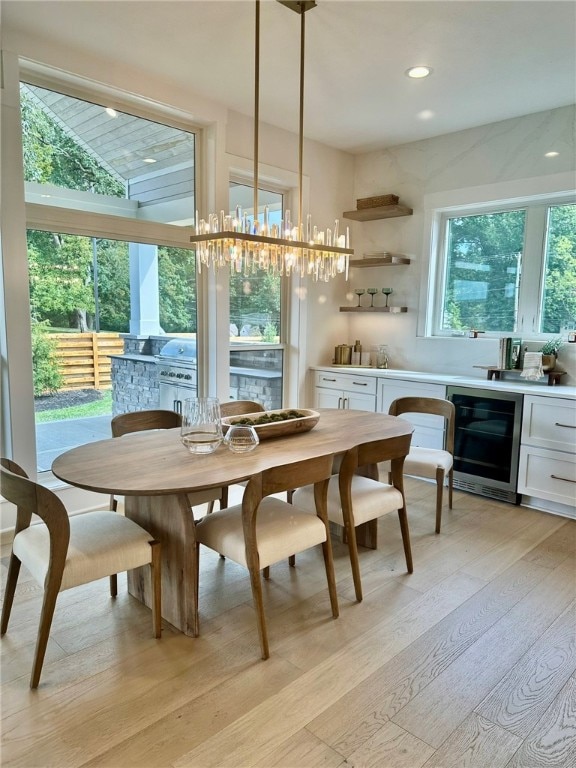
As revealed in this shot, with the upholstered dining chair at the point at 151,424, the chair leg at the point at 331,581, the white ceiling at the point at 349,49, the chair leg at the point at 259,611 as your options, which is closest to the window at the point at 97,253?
the white ceiling at the point at 349,49

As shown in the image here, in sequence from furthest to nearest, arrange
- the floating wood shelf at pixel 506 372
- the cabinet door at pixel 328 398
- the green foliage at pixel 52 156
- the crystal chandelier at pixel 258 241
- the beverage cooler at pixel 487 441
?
the cabinet door at pixel 328 398 → the floating wood shelf at pixel 506 372 → the beverage cooler at pixel 487 441 → the green foliage at pixel 52 156 → the crystal chandelier at pixel 258 241

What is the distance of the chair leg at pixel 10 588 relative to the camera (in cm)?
213

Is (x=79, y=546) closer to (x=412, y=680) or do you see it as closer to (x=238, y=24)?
(x=412, y=680)

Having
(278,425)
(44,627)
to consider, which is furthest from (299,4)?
(44,627)

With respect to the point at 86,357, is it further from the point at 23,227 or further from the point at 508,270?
the point at 508,270

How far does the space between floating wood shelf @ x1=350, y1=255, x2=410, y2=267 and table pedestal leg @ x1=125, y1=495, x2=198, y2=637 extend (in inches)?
127

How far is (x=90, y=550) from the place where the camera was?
1.96 m

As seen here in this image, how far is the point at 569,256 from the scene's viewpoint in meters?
3.88

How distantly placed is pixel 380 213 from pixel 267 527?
345cm

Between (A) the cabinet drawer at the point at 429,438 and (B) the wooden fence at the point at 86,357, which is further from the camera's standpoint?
(A) the cabinet drawer at the point at 429,438

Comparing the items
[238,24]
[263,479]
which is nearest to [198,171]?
[238,24]

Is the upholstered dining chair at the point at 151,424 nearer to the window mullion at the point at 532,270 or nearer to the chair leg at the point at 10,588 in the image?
the chair leg at the point at 10,588

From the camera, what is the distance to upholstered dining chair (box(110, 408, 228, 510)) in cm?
276

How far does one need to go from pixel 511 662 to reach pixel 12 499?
2.07 m
